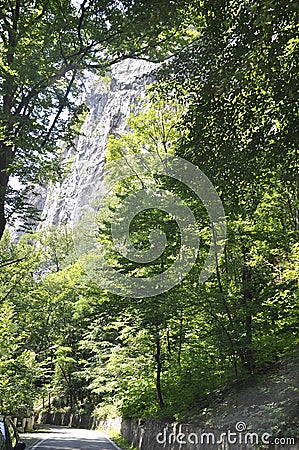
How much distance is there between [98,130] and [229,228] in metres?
68.3

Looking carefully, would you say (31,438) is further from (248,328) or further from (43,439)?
(248,328)

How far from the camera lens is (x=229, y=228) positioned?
11.8m

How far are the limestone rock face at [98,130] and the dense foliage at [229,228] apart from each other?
49.5 m

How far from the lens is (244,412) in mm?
9047

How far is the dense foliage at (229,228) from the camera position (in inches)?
245

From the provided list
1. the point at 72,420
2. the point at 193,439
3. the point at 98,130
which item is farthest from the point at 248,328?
the point at 98,130

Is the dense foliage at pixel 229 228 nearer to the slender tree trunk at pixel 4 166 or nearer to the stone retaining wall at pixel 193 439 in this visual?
the stone retaining wall at pixel 193 439

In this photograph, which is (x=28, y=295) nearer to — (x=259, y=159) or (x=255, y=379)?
(x=255, y=379)

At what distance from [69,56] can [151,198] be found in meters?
5.59

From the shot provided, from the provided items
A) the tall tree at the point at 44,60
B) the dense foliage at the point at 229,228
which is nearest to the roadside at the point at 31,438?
the dense foliage at the point at 229,228

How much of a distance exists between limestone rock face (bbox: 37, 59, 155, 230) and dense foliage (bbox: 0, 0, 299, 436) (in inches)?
1949

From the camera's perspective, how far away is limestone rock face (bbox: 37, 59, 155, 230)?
7238 centimetres

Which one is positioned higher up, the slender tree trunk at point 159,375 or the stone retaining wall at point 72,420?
the slender tree trunk at point 159,375

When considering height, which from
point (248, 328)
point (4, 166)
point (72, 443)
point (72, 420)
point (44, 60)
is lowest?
point (72, 443)
